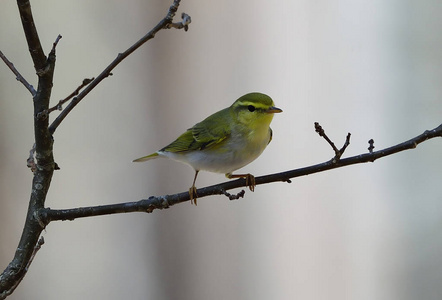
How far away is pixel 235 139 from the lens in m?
2.67

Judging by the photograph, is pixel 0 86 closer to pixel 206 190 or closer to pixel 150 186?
pixel 150 186

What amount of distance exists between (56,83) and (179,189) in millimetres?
1528

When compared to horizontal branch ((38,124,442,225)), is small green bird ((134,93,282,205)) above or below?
above

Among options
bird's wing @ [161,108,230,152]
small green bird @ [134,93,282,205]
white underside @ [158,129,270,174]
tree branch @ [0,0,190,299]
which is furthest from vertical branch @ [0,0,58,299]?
bird's wing @ [161,108,230,152]

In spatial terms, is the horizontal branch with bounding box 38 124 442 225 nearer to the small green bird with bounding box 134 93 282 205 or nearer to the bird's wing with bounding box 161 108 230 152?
the small green bird with bounding box 134 93 282 205

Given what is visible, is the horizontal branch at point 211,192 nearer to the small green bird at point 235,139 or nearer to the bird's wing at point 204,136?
the small green bird at point 235,139

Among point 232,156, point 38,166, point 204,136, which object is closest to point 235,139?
point 232,156

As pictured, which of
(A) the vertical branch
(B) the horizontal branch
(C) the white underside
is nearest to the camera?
(A) the vertical branch

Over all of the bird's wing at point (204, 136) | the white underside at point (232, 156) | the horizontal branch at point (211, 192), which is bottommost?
the horizontal branch at point (211, 192)

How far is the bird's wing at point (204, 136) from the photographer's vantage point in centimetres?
276

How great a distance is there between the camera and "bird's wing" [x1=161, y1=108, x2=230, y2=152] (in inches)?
108

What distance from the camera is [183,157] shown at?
2.90 meters

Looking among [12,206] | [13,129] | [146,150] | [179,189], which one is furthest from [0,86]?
[179,189]

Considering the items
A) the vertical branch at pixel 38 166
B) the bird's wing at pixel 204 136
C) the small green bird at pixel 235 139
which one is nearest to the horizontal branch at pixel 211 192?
the vertical branch at pixel 38 166
